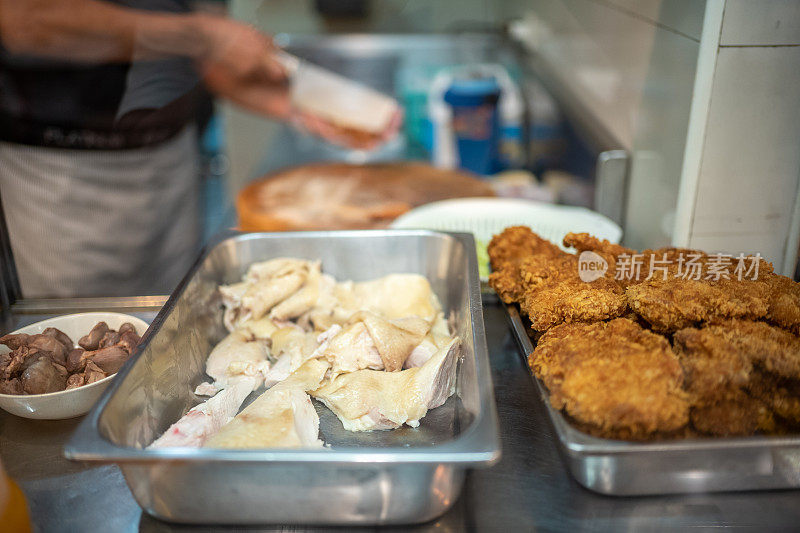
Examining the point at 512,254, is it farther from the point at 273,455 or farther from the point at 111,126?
the point at 111,126

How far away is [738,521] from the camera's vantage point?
862mm

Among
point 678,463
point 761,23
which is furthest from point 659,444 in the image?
point 761,23

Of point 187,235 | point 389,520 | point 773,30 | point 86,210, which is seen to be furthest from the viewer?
point 187,235

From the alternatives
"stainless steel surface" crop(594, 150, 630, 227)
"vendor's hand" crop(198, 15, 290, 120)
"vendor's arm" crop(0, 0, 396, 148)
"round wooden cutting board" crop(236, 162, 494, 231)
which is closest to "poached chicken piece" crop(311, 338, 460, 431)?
"round wooden cutting board" crop(236, 162, 494, 231)

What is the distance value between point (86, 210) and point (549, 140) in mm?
1892

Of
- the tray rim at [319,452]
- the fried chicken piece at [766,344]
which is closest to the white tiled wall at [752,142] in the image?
the fried chicken piece at [766,344]

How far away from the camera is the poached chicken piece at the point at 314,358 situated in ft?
3.23

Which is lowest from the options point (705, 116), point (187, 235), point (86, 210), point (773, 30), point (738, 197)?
point (187, 235)

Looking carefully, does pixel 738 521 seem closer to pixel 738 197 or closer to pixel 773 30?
pixel 738 197

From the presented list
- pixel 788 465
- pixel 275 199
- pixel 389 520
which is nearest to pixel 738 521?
pixel 788 465

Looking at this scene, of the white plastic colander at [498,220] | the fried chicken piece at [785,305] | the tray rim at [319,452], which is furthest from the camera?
the white plastic colander at [498,220]

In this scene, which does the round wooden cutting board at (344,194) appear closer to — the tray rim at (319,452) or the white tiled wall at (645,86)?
the white tiled wall at (645,86)

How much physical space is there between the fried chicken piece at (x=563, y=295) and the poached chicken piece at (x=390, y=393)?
0.54 ft

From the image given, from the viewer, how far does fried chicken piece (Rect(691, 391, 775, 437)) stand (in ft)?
2.82
